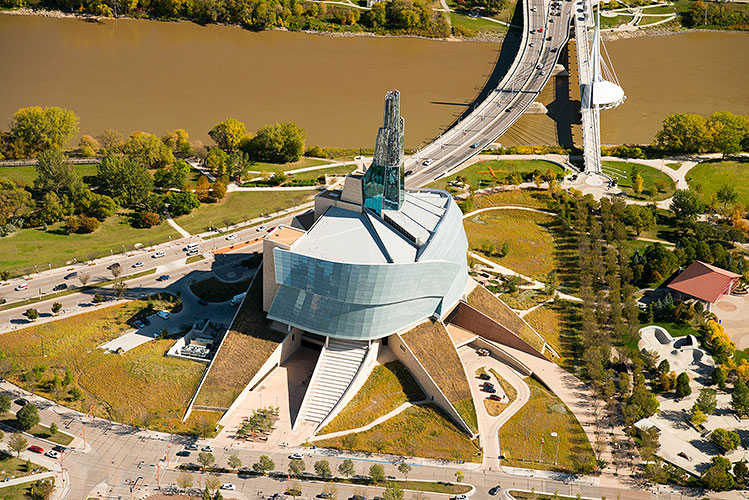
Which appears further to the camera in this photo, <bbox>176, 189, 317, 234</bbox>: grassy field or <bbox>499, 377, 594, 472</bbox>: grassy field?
<bbox>176, 189, 317, 234</bbox>: grassy field

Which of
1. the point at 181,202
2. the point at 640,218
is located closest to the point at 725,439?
the point at 640,218

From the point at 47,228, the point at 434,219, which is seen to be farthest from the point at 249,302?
the point at 47,228

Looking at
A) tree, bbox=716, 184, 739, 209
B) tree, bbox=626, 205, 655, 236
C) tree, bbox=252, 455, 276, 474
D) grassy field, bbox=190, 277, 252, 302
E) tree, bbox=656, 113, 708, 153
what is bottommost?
tree, bbox=252, 455, 276, 474

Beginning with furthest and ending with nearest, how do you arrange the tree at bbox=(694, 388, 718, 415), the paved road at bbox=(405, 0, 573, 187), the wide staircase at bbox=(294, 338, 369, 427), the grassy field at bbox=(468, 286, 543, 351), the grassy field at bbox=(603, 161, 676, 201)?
the paved road at bbox=(405, 0, 573, 187)
the grassy field at bbox=(603, 161, 676, 201)
the grassy field at bbox=(468, 286, 543, 351)
the tree at bbox=(694, 388, 718, 415)
the wide staircase at bbox=(294, 338, 369, 427)

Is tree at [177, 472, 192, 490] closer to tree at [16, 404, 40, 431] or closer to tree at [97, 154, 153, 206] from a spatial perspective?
tree at [16, 404, 40, 431]

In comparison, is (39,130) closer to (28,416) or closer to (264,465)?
(28,416)

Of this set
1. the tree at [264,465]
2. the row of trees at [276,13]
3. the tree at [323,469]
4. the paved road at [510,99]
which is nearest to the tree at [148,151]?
the paved road at [510,99]

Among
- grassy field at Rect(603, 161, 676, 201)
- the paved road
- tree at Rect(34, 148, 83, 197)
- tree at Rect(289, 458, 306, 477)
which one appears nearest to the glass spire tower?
tree at Rect(289, 458, 306, 477)

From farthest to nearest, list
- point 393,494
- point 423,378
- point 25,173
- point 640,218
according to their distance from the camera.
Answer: point 25,173 < point 640,218 < point 423,378 < point 393,494
